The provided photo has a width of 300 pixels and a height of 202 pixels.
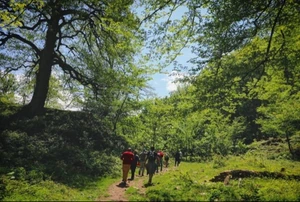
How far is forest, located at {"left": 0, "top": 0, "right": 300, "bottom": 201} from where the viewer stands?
13102mm

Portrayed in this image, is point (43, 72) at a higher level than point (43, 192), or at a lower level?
higher

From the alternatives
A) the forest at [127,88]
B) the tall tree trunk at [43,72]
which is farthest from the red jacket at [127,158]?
the tall tree trunk at [43,72]

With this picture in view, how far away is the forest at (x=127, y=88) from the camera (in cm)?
1310

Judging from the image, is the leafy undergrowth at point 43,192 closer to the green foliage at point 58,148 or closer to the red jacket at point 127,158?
the green foliage at point 58,148

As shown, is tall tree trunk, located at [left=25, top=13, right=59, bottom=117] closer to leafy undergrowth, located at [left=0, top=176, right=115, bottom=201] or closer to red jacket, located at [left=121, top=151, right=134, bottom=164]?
red jacket, located at [left=121, top=151, right=134, bottom=164]

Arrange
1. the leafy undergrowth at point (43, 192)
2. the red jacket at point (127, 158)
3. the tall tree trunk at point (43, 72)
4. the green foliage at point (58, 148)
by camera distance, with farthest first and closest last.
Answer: the tall tree trunk at point (43, 72)
the red jacket at point (127, 158)
the green foliage at point (58, 148)
the leafy undergrowth at point (43, 192)

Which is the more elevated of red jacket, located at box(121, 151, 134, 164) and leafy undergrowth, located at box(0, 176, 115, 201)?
red jacket, located at box(121, 151, 134, 164)

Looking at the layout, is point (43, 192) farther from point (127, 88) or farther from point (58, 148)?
point (127, 88)

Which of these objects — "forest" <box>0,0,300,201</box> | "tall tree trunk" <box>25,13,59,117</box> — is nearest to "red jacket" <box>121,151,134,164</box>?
"forest" <box>0,0,300,201</box>

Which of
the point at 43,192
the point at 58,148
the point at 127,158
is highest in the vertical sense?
the point at 58,148

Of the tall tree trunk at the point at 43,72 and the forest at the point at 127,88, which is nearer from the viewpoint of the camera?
the forest at the point at 127,88

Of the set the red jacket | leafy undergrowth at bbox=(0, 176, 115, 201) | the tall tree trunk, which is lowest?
leafy undergrowth at bbox=(0, 176, 115, 201)

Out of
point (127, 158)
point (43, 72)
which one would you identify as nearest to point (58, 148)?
point (127, 158)

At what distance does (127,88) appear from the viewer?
1086 inches
